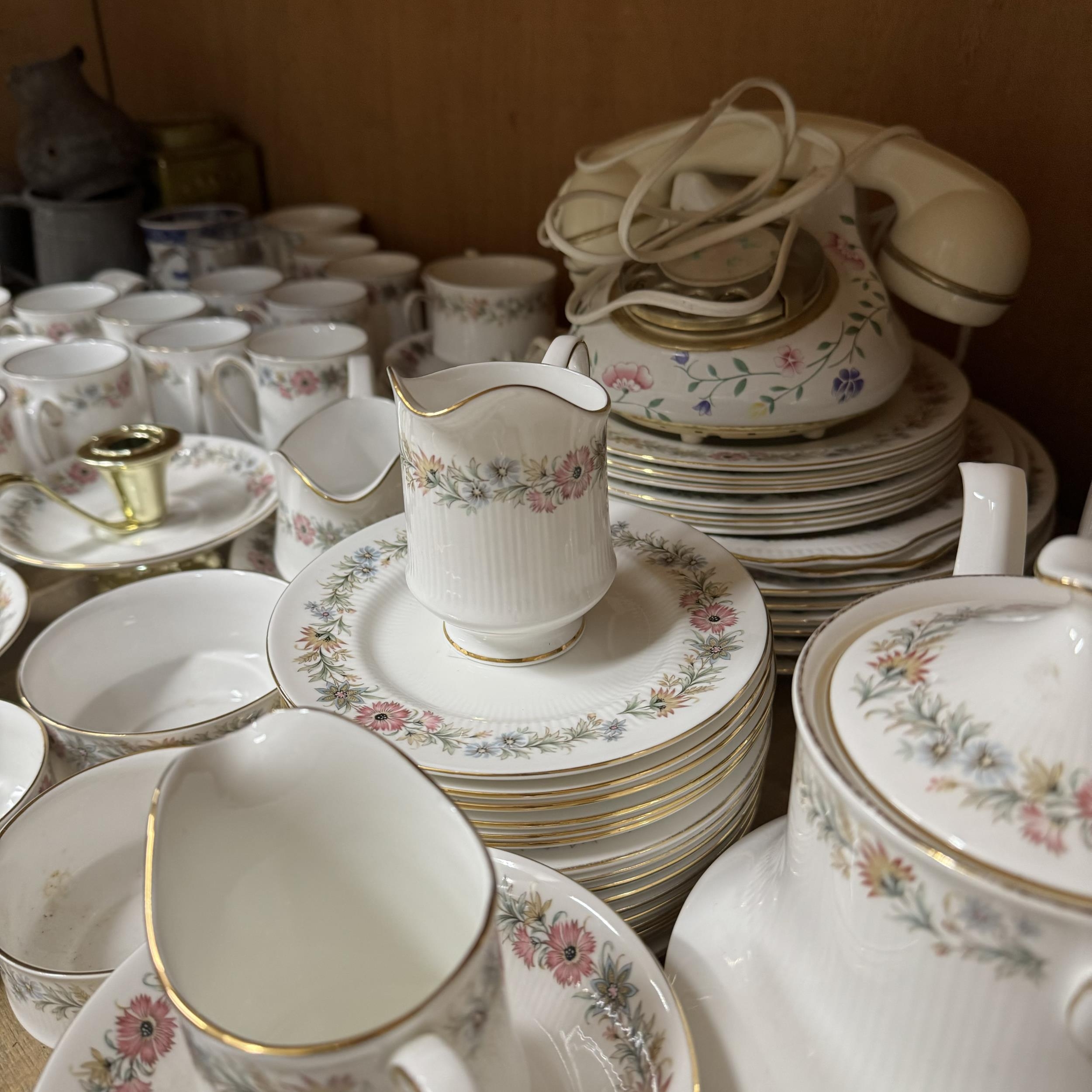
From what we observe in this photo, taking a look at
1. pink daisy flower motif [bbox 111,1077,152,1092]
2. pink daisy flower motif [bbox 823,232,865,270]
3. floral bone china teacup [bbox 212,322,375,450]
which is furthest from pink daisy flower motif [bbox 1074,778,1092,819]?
floral bone china teacup [bbox 212,322,375,450]

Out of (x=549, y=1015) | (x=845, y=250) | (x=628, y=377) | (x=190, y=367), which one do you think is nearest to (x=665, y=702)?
(x=549, y=1015)

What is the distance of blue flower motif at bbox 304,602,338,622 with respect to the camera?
1.66 feet

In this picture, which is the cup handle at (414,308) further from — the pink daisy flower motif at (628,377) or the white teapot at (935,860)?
the white teapot at (935,860)

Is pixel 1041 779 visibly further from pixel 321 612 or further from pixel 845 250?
pixel 845 250

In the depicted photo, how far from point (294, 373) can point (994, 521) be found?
563 millimetres

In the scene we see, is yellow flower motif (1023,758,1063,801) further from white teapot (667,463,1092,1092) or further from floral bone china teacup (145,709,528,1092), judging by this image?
floral bone china teacup (145,709,528,1092)

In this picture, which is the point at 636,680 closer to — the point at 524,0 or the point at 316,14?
the point at 524,0

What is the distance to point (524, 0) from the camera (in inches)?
33.9

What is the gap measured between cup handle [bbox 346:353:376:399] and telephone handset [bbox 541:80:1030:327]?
0.16 metres

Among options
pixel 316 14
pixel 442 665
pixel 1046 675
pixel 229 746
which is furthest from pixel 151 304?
pixel 1046 675

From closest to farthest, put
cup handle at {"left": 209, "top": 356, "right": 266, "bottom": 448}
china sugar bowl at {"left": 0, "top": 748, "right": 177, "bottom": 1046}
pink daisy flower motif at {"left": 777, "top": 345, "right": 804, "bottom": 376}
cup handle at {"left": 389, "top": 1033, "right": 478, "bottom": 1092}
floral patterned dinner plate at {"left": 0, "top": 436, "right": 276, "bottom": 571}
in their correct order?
cup handle at {"left": 389, "top": 1033, "right": 478, "bottom": 1092}
china sugar bowl at {"left": 0, "top": 748, "right": 177, "bottom": 1046}
pink daisy flower motif at {"left": 777, "top": 345, "right": 804, "bottom": 376}
floral patterned dinner plate at {"left": 0, "top": 436, "right": 276, "bottom": 571}
cup handle at {"left": 209, "top": 356, "right": 266, "bottom": 448}

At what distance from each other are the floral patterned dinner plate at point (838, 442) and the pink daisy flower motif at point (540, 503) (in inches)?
6.3

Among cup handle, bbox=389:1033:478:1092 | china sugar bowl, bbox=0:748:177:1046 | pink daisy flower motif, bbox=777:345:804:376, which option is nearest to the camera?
cup handle, bbox=389:1033:478:1092

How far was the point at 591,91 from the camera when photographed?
33.6 inches
